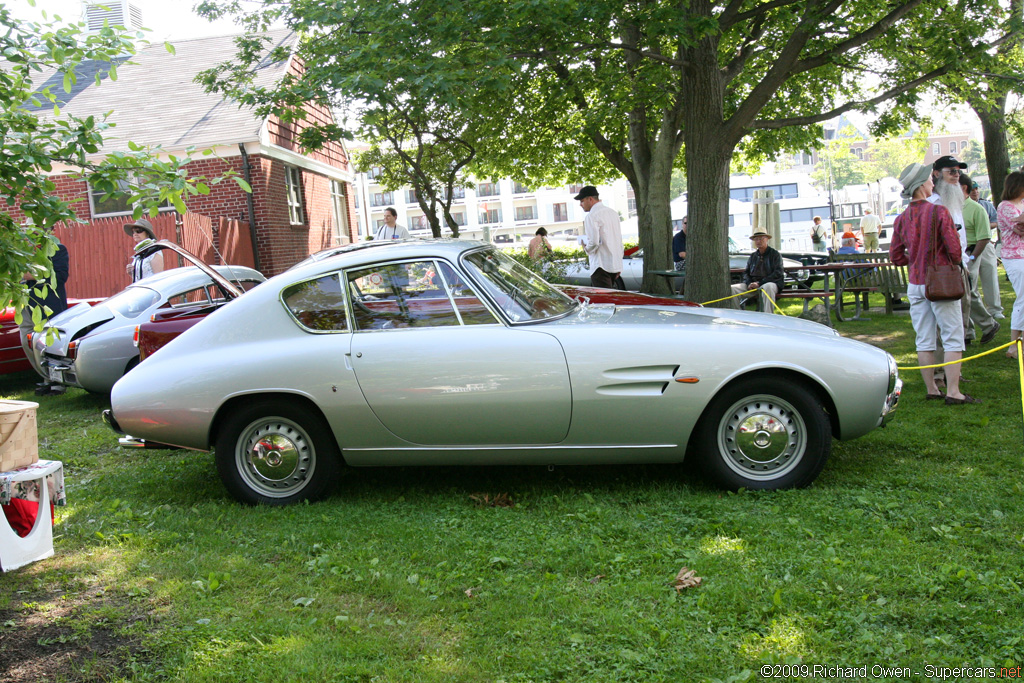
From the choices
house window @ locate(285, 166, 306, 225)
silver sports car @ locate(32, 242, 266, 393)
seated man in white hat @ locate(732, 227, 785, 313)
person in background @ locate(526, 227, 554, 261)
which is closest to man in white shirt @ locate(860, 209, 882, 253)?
person in background @ locate(526, 227, 554, 261)

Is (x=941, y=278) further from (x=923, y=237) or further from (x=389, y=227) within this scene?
(x=389, y=227)

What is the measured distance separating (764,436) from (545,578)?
167cm

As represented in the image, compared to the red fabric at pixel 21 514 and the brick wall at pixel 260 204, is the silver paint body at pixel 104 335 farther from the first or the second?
the brick wall at pixel 260 204

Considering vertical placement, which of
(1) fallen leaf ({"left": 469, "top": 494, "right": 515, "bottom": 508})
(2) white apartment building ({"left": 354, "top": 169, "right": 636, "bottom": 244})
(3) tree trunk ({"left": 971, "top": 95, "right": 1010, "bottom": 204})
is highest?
(2) white apartment building ({"left": 354, "top": 169, "right": 636, "bottom": 244})

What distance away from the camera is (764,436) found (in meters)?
4.79

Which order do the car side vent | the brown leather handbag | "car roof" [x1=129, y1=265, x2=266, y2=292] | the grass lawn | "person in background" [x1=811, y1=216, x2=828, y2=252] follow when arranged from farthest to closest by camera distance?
"person in background" [x1=811, y1=216, x2=828, y2=252] → "car roof" [x1=129, y1=265, x2=266, y2=292] → the car side vent → the brown leather handbag → the grass lawn

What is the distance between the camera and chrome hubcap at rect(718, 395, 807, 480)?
477cm

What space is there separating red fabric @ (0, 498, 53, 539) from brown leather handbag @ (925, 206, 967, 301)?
6252 mm

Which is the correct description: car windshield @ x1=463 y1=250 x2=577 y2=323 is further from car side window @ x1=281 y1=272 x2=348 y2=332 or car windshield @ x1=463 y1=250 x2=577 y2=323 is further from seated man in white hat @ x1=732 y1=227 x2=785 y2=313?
seated man in white hat @ x1=732 y1=227 x2=785 y2=313

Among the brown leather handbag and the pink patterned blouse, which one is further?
the pink patterned blouse

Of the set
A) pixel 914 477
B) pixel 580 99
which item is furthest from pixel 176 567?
pixel 580 99

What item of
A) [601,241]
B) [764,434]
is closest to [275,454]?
[764,434]

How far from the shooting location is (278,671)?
3219 mm

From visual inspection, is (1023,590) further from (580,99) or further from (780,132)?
(780,132)
